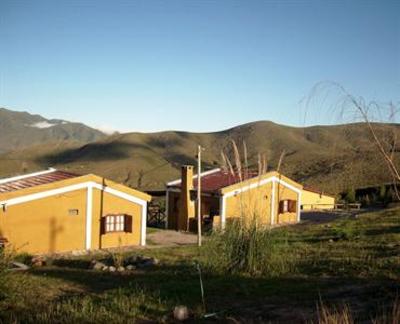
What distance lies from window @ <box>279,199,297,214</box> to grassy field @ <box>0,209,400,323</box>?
19.5 metres

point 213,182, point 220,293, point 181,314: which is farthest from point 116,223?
point 181,314

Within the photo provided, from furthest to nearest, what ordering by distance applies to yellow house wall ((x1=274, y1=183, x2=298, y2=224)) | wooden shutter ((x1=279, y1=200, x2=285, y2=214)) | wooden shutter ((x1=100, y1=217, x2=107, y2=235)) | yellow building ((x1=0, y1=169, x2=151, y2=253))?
wooden shutter ((x1=279, y1=200, x2=285, y2=214))
yellow house wall ((x1=274, y1=183, x2=298, y2=224))
wooden shutter ((x1=100, y1=217, x2=107, y2=235))
yellow building ((x1=0, y1=169, x2=151, y2=253))

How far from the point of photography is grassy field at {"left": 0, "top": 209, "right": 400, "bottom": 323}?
20.5 ft

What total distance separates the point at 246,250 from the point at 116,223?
14.7 meters

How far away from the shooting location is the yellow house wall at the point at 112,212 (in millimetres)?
22016

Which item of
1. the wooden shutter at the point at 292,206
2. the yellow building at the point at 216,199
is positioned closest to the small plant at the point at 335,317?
the yellow building at the point at 216,199

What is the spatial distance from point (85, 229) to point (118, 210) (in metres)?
1.96

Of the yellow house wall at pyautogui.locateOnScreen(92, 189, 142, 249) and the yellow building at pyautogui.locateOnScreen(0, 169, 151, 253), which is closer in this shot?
the yellow building at pyautogui.locateOnScreen(0, 169, 151, 253)

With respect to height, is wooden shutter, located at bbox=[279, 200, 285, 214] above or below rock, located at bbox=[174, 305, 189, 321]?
above

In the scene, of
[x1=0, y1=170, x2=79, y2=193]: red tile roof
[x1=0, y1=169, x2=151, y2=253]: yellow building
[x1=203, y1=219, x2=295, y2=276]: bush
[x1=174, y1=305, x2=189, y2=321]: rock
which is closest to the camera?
[x1=174, y1=305, x2=189, y2=321]: rock

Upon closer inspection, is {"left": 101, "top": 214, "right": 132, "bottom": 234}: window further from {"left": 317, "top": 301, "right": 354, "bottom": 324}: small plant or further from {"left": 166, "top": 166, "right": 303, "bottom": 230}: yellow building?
{"left": 317, "top": 301, "right": 354, "bottom": 324}: small plant

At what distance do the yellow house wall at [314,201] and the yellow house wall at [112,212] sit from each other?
22279 millimetres

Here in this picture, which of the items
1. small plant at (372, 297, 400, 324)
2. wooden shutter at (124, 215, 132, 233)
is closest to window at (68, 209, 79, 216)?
wooden shutter at (124, 215, 132, 233)

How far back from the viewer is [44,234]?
20141mm
